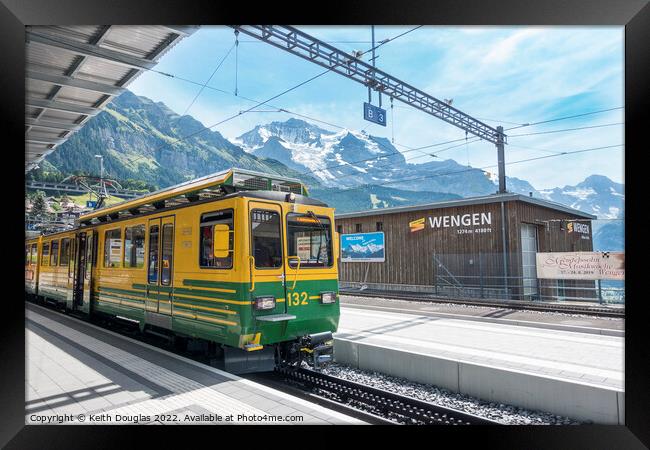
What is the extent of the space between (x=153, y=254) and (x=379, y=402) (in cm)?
510

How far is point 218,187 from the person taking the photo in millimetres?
6980

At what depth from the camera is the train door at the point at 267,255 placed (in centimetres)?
622

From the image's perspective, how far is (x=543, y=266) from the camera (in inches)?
598

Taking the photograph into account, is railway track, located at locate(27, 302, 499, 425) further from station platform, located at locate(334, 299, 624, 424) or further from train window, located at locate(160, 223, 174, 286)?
train window, located at locate(160, 223, 174, 286)

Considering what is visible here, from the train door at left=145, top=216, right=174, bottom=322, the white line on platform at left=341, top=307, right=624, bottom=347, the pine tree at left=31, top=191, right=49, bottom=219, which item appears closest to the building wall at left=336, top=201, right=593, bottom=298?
the white line on platform at left=341, top=307, right=624, bottom=347

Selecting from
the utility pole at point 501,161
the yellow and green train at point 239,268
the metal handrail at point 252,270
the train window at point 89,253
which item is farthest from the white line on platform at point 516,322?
the utility pole at point 501,161

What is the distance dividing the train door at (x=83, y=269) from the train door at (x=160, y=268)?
3.59m

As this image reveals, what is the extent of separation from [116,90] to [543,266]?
48.4ft

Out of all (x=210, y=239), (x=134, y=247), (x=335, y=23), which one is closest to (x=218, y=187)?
(x=210, y=239)

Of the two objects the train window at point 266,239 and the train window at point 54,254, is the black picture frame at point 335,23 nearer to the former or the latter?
the train window at point 266,239

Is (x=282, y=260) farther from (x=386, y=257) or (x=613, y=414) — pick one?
(x=386, y=257)

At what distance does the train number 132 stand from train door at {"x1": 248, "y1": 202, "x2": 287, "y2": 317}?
0.13 m

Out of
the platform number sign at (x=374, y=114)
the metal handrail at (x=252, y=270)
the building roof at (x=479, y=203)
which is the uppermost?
the platform number sign at (x=374, y=114)
